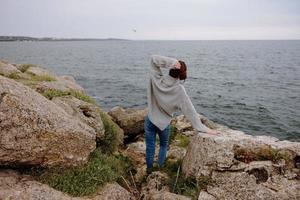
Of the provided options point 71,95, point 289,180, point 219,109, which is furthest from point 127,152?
point 219,109

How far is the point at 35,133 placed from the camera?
22.0 feet

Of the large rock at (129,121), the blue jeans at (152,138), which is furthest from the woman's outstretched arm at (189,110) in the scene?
the large rock at (129,121)

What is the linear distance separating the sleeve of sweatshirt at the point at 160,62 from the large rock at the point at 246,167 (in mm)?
1869

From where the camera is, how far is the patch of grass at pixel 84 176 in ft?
22.3

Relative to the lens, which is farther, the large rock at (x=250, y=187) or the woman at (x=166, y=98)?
the woman at (x=166, y=98)

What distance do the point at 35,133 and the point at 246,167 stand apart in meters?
4.55

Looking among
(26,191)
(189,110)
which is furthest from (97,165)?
(189,110)

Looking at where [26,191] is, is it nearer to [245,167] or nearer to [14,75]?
[245,167]

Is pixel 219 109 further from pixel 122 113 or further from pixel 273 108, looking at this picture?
pixel 122 113

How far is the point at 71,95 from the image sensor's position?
10.6m

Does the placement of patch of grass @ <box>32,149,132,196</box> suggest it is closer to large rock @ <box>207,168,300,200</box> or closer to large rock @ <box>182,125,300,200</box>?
large rock @ <box>182,125,300,200</box>

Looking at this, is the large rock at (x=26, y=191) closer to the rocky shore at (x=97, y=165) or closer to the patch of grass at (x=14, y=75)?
the rocky shore at (x=97, y=165)

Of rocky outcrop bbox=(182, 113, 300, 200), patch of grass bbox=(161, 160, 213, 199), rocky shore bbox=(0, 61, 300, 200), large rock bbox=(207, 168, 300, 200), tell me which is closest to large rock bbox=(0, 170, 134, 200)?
rocky shore bbox=(0, 61, 300, 200)

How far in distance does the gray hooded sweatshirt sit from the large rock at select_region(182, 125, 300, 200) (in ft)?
2.17
